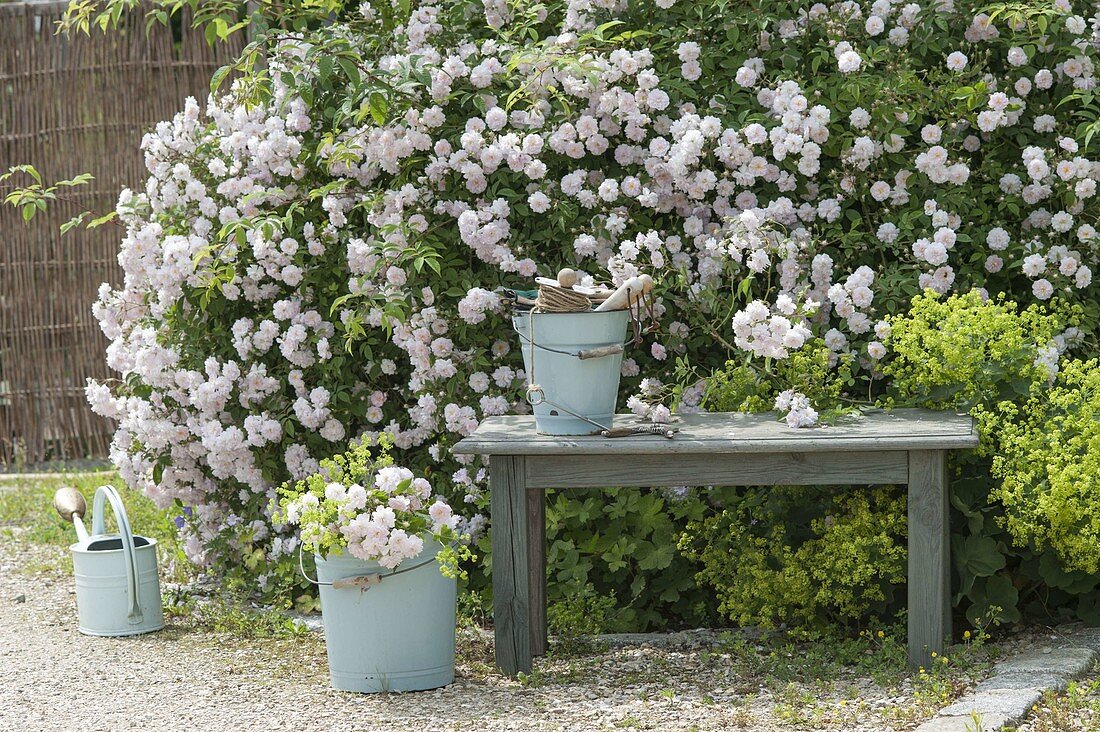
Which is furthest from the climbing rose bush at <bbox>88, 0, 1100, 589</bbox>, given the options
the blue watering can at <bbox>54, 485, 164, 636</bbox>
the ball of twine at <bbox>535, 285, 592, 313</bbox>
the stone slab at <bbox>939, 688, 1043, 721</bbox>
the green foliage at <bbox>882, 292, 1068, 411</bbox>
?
the stone slab at <bbox>939, 688, 1043, 721</bbox>

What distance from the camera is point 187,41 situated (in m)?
6.41

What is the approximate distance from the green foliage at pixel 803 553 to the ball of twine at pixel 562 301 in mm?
821

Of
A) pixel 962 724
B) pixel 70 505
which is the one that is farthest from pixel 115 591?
pixel 962 724

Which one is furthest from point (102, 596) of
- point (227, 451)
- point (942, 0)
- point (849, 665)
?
point (942, 0)

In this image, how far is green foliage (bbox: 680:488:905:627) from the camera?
11.5 ft

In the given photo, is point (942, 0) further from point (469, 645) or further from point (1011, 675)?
point (469, 645)

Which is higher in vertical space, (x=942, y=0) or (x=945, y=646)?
(x=942, y=0)

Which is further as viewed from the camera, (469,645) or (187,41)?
(187,41)

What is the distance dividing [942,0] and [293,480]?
245 centimetres

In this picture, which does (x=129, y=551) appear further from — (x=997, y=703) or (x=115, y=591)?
(x=997, y=703)

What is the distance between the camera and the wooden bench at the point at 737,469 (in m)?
3.18

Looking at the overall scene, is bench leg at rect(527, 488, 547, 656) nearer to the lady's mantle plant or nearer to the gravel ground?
the gravel ground

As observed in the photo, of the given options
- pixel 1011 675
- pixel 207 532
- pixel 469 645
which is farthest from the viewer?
pixel 207 532

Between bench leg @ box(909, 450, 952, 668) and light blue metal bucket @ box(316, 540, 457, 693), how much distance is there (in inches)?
44.2
